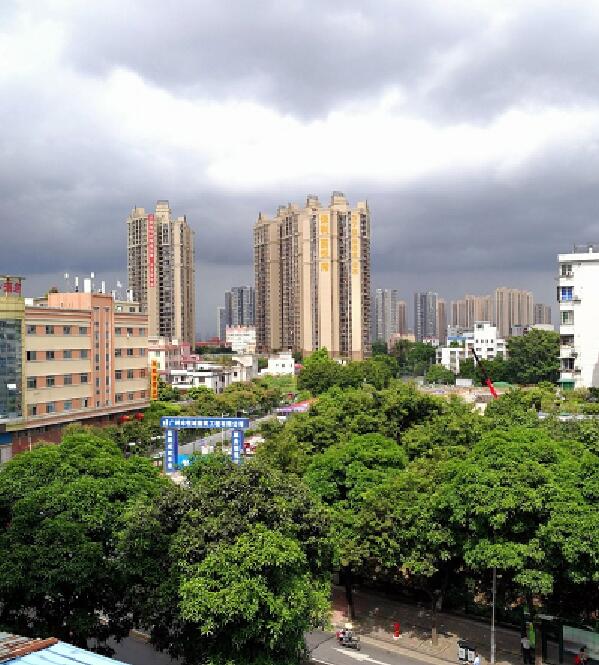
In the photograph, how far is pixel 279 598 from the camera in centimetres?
1135

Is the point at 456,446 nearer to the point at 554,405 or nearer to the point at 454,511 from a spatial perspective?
the point at 454,511

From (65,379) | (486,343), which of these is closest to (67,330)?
(65,379)

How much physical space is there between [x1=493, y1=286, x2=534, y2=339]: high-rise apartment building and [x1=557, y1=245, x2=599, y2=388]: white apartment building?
127 metres

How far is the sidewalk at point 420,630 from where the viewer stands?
16203 millimetres

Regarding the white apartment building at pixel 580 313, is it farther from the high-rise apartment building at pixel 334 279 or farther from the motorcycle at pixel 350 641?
the high-rise apartment building at pixel 334 279

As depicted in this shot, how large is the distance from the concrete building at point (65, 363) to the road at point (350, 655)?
24999 millimetres

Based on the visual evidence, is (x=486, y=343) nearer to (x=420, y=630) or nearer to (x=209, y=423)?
(x=209, y=423)

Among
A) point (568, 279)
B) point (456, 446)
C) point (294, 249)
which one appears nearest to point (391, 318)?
point (294, 249)

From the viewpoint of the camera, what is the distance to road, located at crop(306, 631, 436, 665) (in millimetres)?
15875

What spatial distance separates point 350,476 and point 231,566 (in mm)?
7469

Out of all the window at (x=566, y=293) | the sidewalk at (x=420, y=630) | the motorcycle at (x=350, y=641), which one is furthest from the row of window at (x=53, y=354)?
the window at (x=566, y=293)

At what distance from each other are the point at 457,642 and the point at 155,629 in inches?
316

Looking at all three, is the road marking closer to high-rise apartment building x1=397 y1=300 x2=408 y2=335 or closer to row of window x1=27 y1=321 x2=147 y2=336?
row of window x1=27 y1=321 x2=147 y2=336

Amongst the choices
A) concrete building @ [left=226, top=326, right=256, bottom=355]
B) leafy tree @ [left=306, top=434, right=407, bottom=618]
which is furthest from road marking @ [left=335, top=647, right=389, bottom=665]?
concrete building @ [left=226, top=326, right=256, bottom=355]
